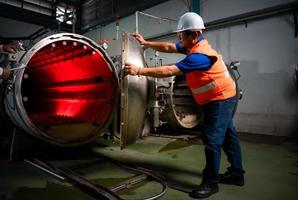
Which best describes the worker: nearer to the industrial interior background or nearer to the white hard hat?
the industrial interior background

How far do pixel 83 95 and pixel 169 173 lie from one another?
165 cm

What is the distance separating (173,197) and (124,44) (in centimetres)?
124

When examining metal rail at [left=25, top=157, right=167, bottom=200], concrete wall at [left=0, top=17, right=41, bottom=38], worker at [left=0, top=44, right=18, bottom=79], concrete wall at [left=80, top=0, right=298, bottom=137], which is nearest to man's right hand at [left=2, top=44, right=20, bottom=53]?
worker at [left=0, top=44, right=18, bottom=79]

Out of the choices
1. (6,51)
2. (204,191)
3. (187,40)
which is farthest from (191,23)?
(6,51)

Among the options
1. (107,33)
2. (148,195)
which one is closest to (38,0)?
(107,33)

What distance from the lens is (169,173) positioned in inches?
89.0

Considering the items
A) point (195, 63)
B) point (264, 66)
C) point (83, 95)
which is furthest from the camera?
point (264, 66)

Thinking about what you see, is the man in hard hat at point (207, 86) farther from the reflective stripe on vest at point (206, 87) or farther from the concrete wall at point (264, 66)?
the concrete wall at point (264, 66)

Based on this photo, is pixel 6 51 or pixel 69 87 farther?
pixel 69 87

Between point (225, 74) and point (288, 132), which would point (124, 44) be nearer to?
point (225, 74)

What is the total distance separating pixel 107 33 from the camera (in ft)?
25.2

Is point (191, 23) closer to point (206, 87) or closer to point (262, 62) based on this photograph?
point (206, 87)

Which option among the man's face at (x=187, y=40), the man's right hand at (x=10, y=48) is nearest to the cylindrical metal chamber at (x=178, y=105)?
the man's face at (x=187, y=40)

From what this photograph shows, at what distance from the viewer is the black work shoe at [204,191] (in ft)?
5.67
